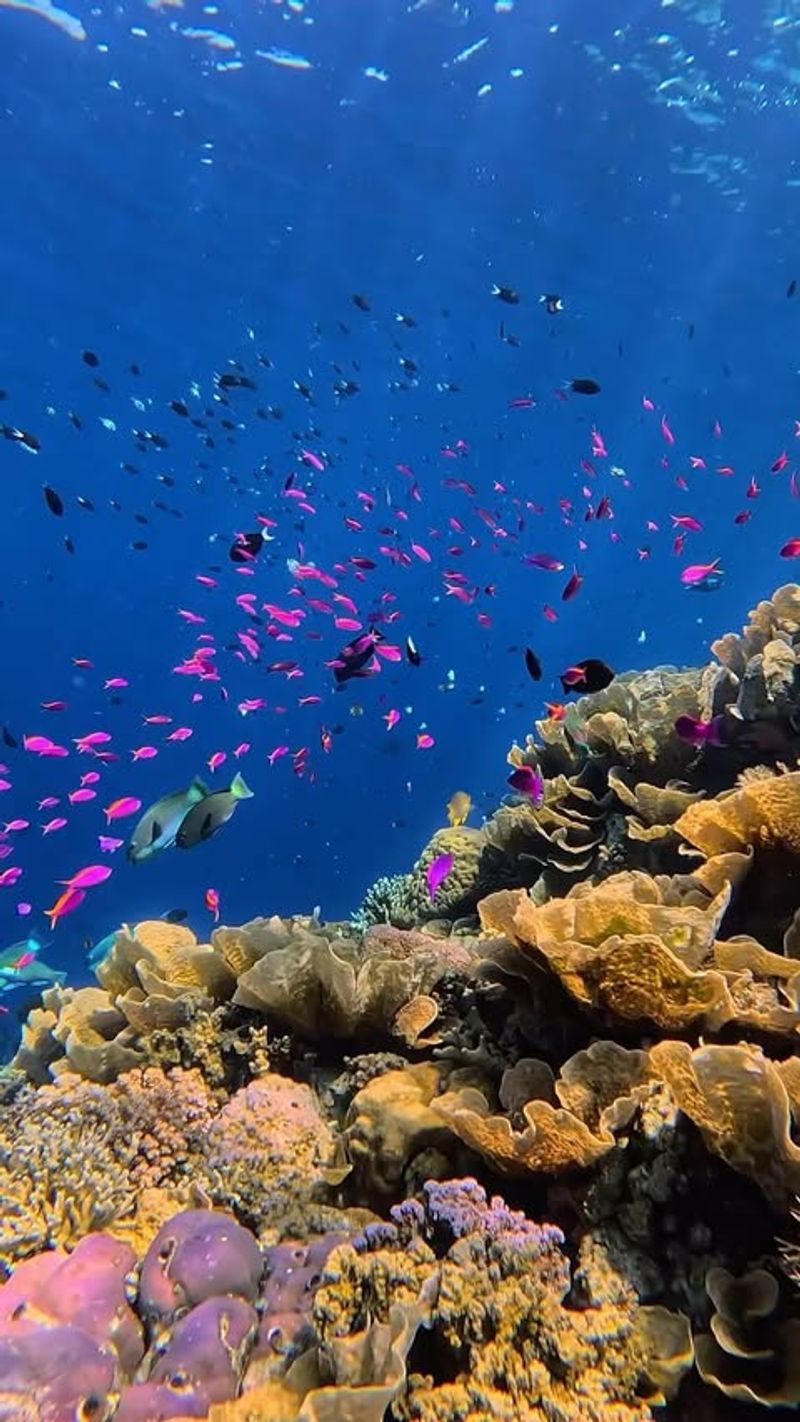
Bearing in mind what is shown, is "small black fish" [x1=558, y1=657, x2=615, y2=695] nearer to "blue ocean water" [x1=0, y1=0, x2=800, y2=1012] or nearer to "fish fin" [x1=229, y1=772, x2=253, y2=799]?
"fish fin" [x1=229, y1=772, x2=253, y2=799]

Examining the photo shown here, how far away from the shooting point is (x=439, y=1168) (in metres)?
3.00

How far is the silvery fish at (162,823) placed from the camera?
591cm

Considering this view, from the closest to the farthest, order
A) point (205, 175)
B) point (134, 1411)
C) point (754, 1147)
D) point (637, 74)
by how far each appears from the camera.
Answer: point (134, 1411) < point (754, 1147) < point (637, 74) < point (205, 175)

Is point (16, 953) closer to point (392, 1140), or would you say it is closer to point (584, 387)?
point (392, 1140)

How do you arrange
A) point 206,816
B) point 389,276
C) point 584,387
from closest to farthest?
point 206,816, point 584,387, point 389,276

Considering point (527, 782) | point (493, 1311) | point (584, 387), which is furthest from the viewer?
point (584, 387)

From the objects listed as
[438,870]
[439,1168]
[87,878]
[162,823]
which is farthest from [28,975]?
[439,1168]

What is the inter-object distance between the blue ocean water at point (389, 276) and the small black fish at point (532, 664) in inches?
103

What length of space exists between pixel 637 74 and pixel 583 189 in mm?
3379

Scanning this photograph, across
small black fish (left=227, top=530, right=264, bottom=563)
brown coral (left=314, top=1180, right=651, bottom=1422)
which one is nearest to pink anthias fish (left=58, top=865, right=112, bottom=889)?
small black fish (left=227, top=530, right=264, bottom=563)

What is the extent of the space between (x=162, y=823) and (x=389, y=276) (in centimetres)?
2464

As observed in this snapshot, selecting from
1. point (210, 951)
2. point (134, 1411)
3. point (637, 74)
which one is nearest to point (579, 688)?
point (210, 951)

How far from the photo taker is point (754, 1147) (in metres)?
2.44

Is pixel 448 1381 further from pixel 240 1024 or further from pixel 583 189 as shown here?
pixel 583 189
